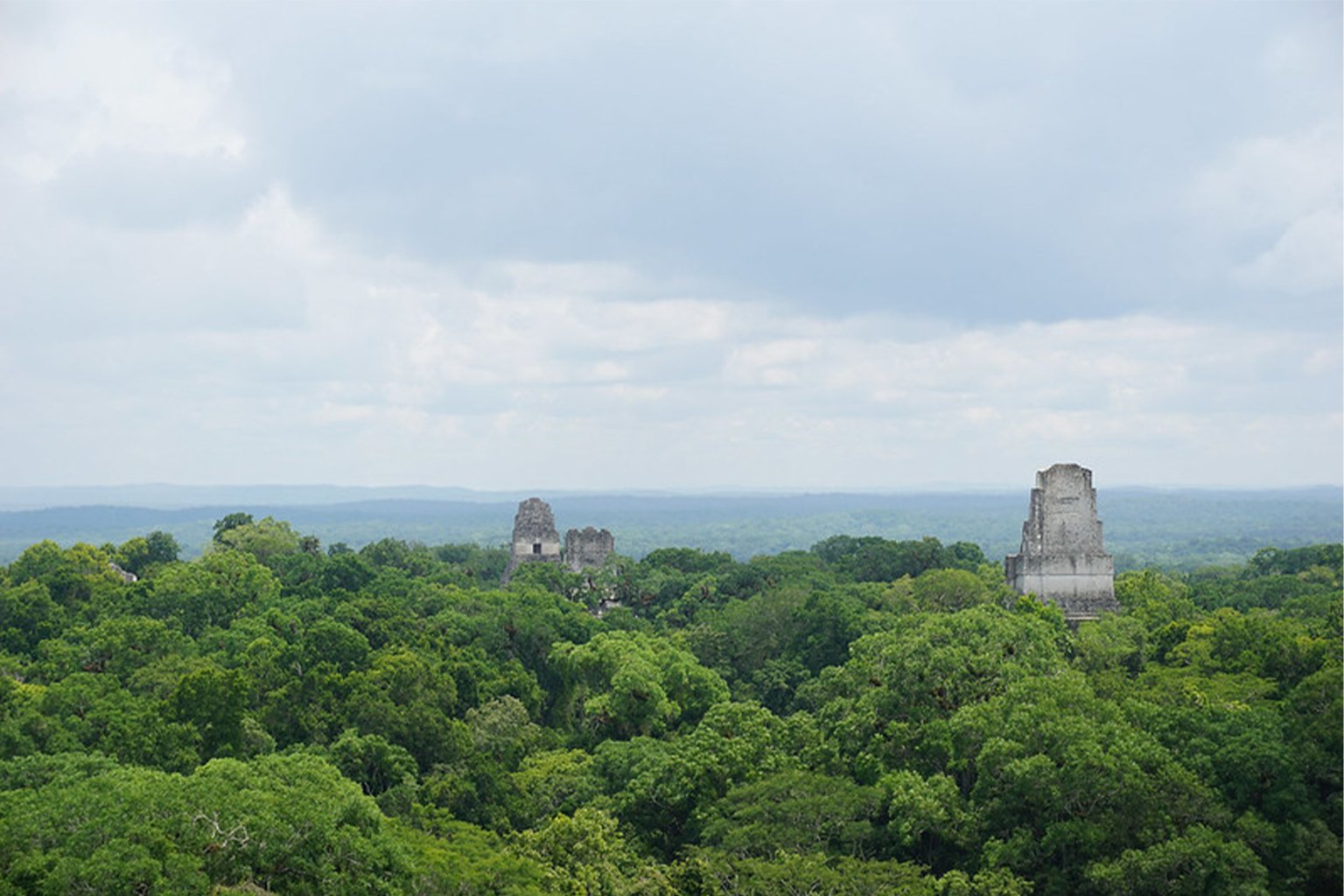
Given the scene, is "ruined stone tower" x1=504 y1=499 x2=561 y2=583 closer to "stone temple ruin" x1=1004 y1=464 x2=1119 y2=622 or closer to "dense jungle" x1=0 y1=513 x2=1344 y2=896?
"dense jungle" x1=0 y1=513 x2=1344 y2=896

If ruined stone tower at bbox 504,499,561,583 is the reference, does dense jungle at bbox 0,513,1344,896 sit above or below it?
below

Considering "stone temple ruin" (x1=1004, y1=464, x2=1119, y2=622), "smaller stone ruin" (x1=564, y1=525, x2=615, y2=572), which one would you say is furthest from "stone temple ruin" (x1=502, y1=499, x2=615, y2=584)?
"stone temple ruin" (x1=1004, y1=464, x2=1119, y2=622)

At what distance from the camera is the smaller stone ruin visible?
63031 millimetres

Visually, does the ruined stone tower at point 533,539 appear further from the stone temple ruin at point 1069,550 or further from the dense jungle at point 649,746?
the stone temple ruin at point 1069,550

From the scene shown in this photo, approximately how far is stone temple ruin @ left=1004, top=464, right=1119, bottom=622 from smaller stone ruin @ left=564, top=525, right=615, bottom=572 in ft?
93.1

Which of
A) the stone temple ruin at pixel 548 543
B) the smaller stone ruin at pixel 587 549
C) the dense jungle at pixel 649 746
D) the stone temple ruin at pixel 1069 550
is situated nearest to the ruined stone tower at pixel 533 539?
the stone temple ruin at pixel 548 543

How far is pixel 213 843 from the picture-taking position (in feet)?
59.3

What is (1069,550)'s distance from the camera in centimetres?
3800

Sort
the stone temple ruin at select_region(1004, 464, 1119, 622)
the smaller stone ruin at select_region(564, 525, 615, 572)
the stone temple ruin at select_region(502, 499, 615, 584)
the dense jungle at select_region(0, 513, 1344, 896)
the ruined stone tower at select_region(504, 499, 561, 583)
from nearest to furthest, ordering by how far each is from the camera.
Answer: the dense jungle at select_region(0, 513, 1344, 896), the stone temple ruin at select_region(1004, 464, 1119, 622), the smaller stone ruin at select_region(564, 525, 615, 572), the stone temple ruin at select_region(502, 499, 615, 584), the ruined stone tower at select_region(504, 499, 561, 583)

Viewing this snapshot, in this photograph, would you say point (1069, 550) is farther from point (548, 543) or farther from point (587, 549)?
point (548, 543)

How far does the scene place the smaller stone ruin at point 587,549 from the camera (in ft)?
207

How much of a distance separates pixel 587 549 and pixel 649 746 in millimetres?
34057

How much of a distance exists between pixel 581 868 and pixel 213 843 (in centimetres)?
641

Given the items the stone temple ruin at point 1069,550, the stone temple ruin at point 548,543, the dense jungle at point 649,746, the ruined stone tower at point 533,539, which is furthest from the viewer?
the ruined stone tower at point 533,539
